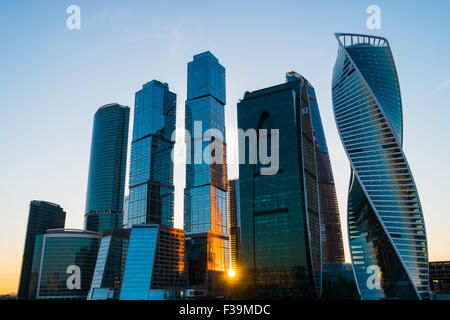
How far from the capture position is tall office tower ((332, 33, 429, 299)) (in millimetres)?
168500

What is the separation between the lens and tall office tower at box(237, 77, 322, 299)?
174 metres

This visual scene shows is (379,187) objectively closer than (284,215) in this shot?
Yes

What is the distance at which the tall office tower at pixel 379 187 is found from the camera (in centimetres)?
16850

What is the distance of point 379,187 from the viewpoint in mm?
171875

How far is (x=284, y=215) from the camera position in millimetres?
182500

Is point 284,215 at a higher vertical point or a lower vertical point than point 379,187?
lower

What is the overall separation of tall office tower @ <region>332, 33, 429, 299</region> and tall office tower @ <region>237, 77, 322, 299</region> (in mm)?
21082

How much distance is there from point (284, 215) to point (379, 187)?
43.6 metres

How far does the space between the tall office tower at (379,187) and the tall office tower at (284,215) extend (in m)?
21.1

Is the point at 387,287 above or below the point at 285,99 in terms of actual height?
below

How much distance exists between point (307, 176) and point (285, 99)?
41065mm
